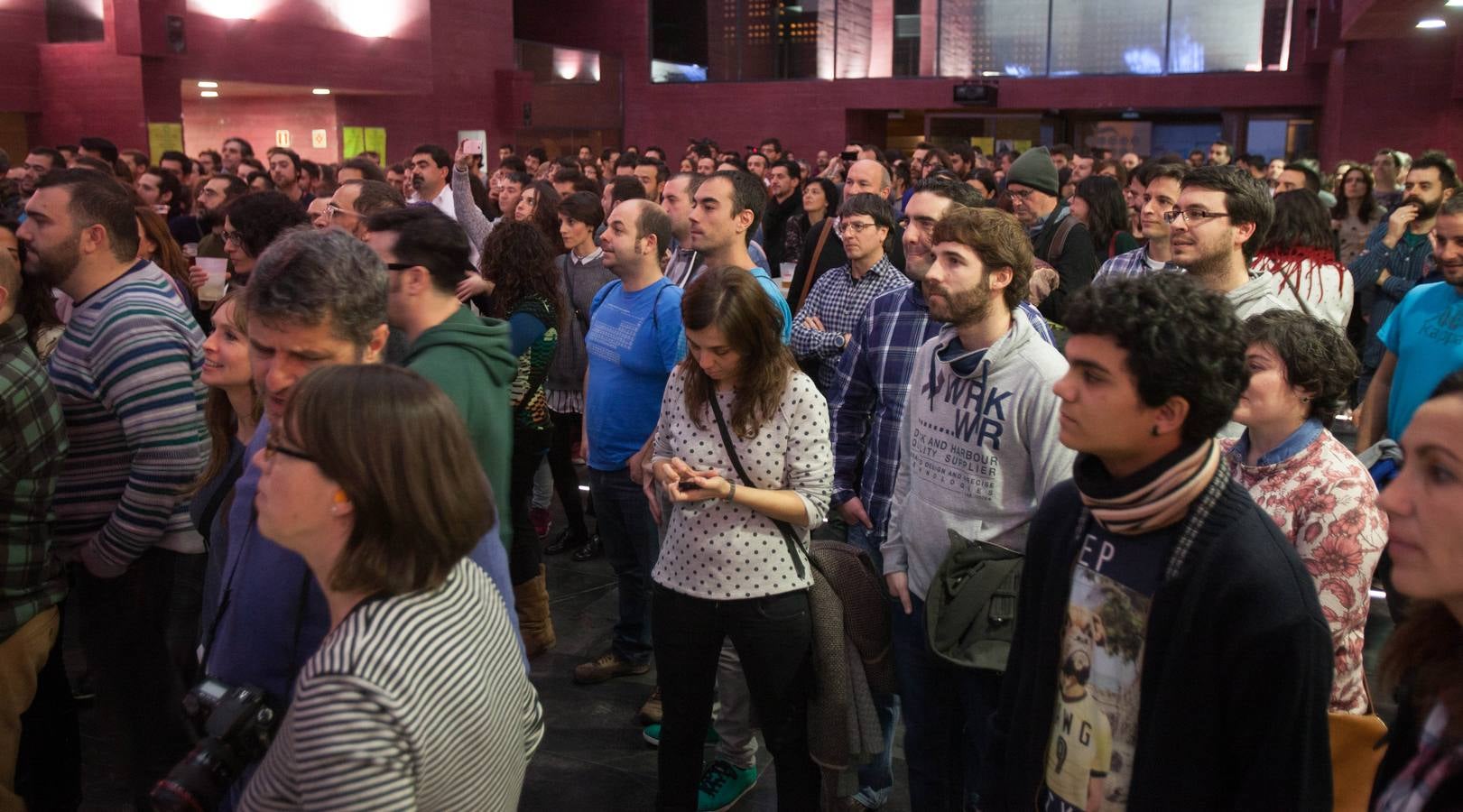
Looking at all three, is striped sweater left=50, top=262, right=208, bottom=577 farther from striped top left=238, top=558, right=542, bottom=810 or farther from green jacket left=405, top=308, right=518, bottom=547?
striped top left=238, top=558, right=542, bottom=810

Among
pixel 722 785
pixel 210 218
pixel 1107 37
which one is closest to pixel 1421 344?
pixel 722 785

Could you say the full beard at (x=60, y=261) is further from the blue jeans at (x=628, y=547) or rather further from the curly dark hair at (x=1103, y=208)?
the curly dark hair at (x=1103, y=208)

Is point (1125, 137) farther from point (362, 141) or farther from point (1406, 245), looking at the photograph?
point (1406, 245)

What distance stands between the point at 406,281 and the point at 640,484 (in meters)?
1.66

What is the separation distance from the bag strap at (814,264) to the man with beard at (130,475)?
335 centimetres

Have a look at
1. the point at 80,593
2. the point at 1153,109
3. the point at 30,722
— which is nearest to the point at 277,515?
the point at 80,593

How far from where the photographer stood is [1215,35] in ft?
69.6

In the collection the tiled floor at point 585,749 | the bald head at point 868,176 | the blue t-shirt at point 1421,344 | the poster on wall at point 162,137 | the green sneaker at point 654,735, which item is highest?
the poster on wall at point 162,137

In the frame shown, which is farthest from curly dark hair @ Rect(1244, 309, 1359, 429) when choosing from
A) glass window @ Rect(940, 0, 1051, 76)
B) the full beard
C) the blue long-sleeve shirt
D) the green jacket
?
glass window @ Rect(940, 0, 1051, 76)

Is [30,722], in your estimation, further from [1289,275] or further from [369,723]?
[1289,275]

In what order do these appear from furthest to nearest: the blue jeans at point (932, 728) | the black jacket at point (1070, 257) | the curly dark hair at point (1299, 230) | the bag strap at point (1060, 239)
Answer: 1. the bag strap at point (1060, 239)
2. the black jacket at point (1070, 257)
3. the curly dark hair at point (1299, 230)
4. the blue jeans at point (932, 728)

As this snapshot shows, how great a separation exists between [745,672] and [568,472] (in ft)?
10.0

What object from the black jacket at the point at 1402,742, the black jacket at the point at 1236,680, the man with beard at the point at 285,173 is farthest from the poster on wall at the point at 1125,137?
the black jacket at the point at 1402,742

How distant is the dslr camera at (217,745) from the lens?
1.81 m
